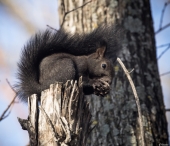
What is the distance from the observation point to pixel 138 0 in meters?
4.05

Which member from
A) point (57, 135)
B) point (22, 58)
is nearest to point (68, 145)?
point (57, 135)

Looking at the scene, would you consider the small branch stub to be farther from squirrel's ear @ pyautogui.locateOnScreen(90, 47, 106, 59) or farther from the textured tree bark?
the textured tree bark

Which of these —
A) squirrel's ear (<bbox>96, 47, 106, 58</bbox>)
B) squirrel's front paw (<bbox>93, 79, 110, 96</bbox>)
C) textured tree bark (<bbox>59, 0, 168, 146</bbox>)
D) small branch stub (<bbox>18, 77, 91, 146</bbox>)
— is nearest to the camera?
small branch stub (<bbox>18, 77, 91, 146</bbox>)

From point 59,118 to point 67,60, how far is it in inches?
25.4

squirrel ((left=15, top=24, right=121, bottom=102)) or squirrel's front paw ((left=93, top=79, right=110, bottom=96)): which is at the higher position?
squirrel ((left=15, top=24, right=121, bottom=102))

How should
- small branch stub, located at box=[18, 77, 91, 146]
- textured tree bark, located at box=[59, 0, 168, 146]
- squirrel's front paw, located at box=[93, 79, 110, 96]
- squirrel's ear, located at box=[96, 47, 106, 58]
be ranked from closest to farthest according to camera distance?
small branch stub, located at box=[18, 77, 91, 146] < squirrel's front paw, located at box=[93, 79, 110, 96] < squirrel's ear, located at box=[96, 47, 106, 58] < textured tree bark, located at box=[59, 0, 168, 146]

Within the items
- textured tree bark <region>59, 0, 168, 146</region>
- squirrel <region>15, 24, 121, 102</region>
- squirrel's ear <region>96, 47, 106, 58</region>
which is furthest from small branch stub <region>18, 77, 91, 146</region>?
textured tree bark <region>59, 0, 168, 146</region>

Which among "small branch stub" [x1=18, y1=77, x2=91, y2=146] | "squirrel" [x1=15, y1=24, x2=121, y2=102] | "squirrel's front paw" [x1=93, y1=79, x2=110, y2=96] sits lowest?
"small branch stub" [x1=18, y1=77, x2=91, y2=146]

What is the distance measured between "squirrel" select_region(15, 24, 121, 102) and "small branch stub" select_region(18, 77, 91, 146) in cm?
30

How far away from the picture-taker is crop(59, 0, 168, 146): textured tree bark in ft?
11.3

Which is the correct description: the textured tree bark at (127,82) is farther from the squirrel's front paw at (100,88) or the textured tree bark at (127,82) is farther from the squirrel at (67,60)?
the squirrel's front paw at (100,88)

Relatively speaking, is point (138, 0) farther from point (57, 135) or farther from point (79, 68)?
point (57, 135)

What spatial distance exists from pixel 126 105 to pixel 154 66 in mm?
501

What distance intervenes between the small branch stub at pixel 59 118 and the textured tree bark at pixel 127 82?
3.10 ft
